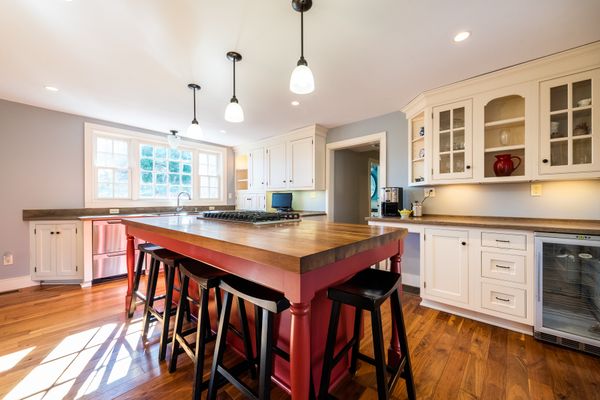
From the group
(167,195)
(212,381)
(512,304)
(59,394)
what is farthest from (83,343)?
(512,304)

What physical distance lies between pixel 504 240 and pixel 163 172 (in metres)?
4.97

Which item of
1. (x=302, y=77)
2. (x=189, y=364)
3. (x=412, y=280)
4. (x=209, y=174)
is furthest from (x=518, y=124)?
(x=209, y=174)

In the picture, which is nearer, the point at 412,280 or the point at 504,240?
the point at 504,240

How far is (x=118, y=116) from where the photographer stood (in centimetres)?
348

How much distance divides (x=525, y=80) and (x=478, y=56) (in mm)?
564

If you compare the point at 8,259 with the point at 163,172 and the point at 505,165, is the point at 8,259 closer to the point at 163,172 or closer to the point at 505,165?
the point at 163,172

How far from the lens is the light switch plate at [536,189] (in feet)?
7.50

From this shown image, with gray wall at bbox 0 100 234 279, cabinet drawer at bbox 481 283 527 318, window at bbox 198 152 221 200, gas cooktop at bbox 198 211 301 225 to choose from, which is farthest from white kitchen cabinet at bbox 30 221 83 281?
cabinet drawer at bbox 481 283 527 318

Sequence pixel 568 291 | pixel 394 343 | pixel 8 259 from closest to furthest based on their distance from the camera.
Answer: pixel 394 343, pixel 568 291, pixel 8 259

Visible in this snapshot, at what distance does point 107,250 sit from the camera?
10.7 feet

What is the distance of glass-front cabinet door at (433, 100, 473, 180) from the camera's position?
7.97 ft

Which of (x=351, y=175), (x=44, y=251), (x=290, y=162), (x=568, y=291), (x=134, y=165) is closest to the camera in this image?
(x=568, y=291)

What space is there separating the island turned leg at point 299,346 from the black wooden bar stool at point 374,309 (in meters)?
0.28

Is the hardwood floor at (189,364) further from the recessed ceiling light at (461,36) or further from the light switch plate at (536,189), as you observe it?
the recessed ceiling light at (461,36)
